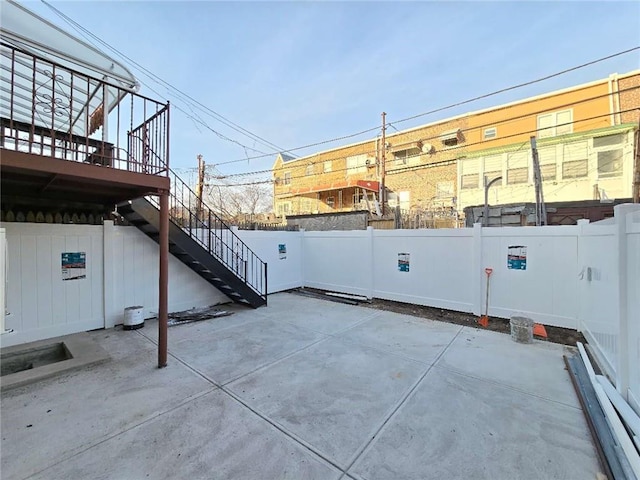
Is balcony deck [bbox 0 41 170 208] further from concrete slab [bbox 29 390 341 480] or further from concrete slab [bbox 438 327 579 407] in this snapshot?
concrete slab [bbox 438 327 579 407]

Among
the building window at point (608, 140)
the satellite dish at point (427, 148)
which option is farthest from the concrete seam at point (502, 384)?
the satellite dish at point (427, 148)

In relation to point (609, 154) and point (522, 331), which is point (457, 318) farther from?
point (609, 154)

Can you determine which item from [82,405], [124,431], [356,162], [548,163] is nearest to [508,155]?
[548,163]

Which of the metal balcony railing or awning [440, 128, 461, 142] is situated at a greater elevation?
awning [440, 128, 461, 142]

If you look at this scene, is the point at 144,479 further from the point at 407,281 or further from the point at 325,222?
the point at 325,222

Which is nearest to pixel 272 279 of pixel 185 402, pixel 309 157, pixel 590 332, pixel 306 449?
pixel 185 402

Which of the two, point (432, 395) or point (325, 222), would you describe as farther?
point (325, 222)

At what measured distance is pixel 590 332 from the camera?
376cm

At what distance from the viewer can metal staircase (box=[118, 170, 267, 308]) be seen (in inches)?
195

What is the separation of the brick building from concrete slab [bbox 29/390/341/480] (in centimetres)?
1024

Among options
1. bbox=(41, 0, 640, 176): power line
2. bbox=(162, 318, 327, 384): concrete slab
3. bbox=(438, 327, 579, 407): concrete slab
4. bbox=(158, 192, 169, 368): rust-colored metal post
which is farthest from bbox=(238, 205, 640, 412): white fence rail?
bbox=(41, 0, 640, 176): power line

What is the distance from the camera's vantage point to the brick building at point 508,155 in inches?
444

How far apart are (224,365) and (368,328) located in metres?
2.53

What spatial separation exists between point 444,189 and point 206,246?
14.5m
